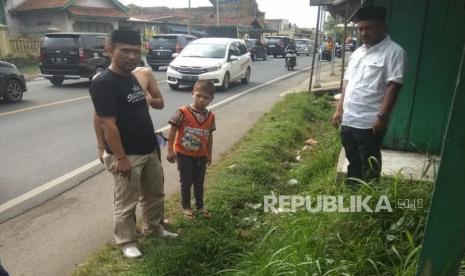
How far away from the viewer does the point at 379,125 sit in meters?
3.07

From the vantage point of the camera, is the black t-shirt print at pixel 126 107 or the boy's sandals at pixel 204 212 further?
the boy's sandals at pixel 204 212

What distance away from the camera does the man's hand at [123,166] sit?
2.86 meters

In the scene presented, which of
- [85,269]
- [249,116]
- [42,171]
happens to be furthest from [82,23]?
[85,269]

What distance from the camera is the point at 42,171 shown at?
5.25 meters

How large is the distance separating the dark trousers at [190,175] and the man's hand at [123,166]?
31.1 inches

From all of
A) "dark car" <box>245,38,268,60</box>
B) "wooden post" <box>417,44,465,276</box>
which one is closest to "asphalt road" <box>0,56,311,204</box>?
"wooden post" <box>417,44,465,276</box>

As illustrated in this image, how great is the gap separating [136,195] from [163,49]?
52.5ft

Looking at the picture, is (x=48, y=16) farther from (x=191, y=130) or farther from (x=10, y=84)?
(x=191, y=130)

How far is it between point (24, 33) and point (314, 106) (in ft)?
83.0

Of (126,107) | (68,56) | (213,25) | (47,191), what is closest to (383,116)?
(126,107)

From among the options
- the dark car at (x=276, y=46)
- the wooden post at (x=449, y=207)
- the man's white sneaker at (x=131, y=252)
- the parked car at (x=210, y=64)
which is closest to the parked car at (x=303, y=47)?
the dark car at (x=276, y=46)

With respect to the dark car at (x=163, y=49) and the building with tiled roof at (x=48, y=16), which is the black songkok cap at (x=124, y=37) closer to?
the dark car at (x=163, y=49)

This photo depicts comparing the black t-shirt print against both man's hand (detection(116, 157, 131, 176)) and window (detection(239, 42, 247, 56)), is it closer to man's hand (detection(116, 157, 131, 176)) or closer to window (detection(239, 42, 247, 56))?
man's hand (detection(116, 157, 131, 176))

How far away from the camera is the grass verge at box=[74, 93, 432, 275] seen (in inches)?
98.6
